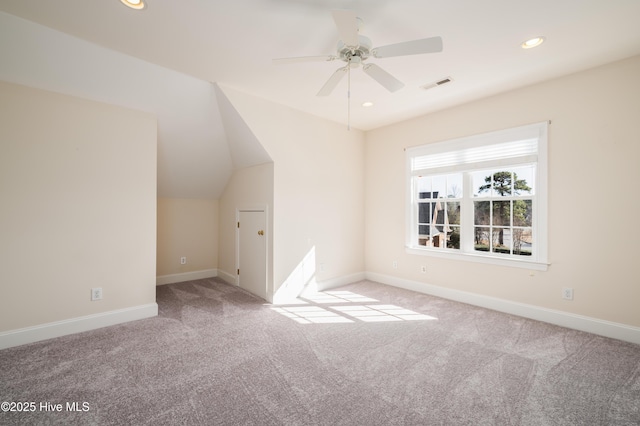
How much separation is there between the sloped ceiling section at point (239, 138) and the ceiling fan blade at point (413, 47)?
7.00ft

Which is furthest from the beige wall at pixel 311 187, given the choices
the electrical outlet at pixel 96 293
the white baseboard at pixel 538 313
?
the electrical outlet at pixel 96 293

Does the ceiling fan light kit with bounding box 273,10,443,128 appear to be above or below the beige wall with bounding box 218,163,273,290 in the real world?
above

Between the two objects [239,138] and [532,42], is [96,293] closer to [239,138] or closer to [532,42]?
[239,138]

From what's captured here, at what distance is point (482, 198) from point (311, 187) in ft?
8.17

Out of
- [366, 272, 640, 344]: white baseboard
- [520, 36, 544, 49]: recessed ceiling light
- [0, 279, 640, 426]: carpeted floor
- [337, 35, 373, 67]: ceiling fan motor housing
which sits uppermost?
[520, 36, 544, 49]: recessed ceiling light

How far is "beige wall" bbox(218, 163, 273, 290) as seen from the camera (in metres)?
3.95

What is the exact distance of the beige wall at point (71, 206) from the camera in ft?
8.57

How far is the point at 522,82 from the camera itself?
10.7ft

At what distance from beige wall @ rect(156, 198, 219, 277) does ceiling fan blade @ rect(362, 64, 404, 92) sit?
4.05m

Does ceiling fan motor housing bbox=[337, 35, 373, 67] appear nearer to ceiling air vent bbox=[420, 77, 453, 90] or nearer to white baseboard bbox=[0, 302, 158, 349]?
ceiling air vent bbox=[420, 77, 453, 90]

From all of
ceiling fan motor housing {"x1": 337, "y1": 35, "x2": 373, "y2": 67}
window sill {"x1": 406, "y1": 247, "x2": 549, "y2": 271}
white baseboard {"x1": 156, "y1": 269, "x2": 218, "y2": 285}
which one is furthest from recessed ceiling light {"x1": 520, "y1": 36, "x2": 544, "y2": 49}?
white baseboard {"x1": 156, "y1": 269, "x2": 218, "y2": 285}

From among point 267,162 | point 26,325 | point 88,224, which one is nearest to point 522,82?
point 267,162

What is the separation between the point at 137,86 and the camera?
3.05 metres

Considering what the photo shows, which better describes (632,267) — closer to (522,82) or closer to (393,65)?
(522,82)
